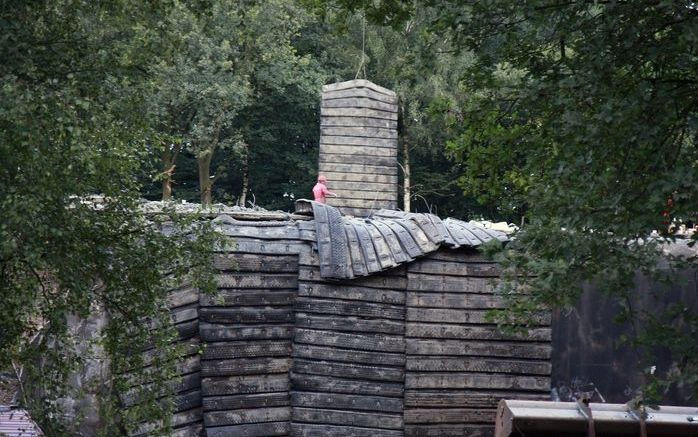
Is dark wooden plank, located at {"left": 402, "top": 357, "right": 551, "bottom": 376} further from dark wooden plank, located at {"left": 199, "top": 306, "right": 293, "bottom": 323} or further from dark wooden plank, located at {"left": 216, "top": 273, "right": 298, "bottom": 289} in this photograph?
dark wooden plank, located at {"left": 216, "top": 273, "right": 298, "bottom": 289}

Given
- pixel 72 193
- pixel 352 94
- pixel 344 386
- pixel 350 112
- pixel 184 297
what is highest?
pixel 352 94

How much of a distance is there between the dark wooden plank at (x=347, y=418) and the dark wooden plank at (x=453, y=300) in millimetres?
1324

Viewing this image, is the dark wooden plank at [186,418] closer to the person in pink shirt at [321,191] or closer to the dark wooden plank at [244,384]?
the dark wooden plank at [244,384]

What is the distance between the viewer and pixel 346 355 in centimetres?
1405

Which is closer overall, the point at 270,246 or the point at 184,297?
the point at 184,297

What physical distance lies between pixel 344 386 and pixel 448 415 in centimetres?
125

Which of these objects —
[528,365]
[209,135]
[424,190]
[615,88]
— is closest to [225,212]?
[528,365]

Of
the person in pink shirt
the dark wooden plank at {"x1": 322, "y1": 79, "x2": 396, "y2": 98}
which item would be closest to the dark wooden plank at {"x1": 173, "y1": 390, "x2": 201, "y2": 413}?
the person in pink shirt

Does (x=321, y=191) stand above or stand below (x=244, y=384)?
above

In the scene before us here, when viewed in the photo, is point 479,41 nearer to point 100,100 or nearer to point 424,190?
point 100,100

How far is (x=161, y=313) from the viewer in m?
9.74

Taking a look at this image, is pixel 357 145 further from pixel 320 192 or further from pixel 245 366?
pixel 245 366

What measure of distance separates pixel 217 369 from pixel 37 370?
488 centimetres

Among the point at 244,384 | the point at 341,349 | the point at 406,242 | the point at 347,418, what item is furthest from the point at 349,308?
the point at 244,384
